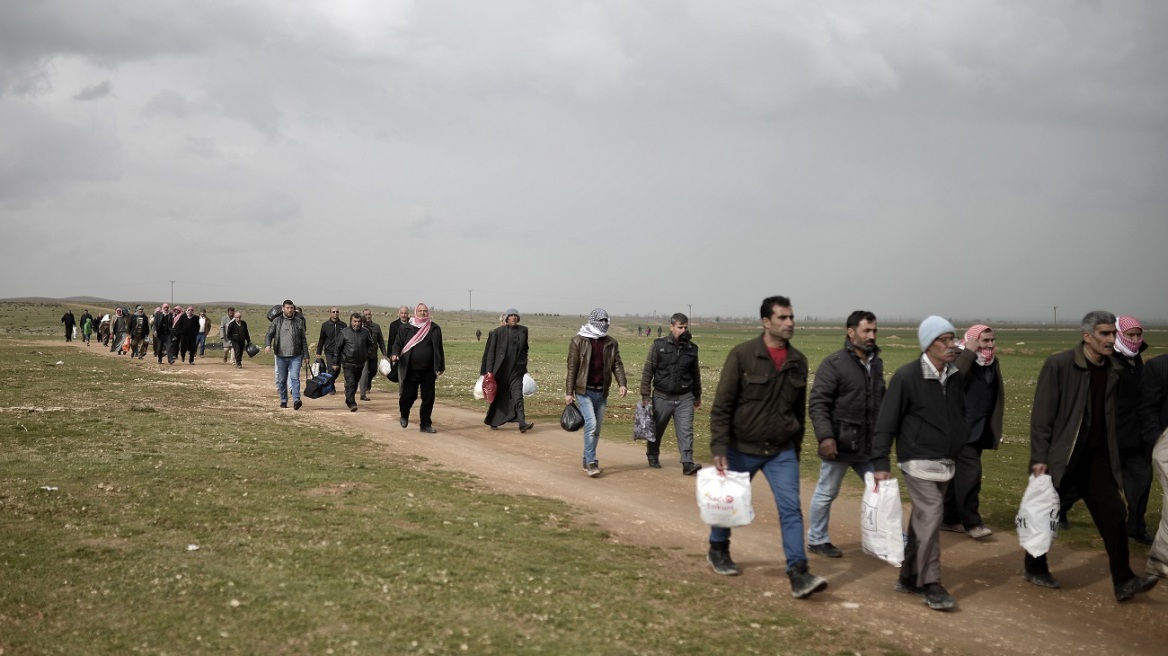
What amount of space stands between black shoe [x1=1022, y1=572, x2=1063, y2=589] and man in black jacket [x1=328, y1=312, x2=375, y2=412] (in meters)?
13.7

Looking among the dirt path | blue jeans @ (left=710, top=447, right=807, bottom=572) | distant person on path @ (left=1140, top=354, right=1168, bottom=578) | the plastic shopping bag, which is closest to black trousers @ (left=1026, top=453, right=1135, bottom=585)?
the dirt path

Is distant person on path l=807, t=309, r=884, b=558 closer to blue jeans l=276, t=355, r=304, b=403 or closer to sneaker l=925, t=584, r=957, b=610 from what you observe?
sneaker l=925, t=584, r=957, b=610

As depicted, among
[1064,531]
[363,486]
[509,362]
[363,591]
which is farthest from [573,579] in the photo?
[509,362]

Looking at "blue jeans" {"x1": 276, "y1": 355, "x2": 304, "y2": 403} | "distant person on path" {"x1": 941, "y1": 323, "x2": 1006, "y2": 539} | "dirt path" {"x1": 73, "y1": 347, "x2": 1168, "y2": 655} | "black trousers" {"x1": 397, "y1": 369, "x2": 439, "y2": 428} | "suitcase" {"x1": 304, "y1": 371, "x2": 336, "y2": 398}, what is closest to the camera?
"dirt path" {"x1": 73, "y1": 347, "x2": 1168, "y2": 655}

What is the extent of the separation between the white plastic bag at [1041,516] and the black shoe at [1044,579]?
0.27 m

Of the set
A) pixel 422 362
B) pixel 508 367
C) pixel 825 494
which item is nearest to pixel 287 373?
pixel 422 362

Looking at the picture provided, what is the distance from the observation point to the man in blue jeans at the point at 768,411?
679 centimetres

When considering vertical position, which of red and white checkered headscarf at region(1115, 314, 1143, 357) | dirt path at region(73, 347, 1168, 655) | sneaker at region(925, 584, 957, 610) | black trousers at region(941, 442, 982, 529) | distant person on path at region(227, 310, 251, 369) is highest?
red and white checkered headscarf at region(1115, 314, 1143, 357)

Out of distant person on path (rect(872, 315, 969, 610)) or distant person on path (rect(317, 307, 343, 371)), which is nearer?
distant person on path (rect(872, 315, 969, 610))

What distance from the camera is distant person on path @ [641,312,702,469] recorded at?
11375mm

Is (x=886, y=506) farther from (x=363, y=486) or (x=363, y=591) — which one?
(x=363, y=486)

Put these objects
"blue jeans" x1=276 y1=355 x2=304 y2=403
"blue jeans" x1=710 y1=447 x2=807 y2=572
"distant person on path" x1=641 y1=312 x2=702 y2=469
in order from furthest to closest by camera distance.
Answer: "blue jeans" x1=276 y1=355 x2=304 y2=403
"distant person on path" x1=641 y1=312 x2=702 y2=469
"blue jeans" x1=710 y1=447 x2=807 y2=572

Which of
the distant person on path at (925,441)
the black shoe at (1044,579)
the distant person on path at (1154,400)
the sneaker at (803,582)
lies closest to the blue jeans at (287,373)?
the sneaker at (803,582)

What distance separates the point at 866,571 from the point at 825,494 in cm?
76
